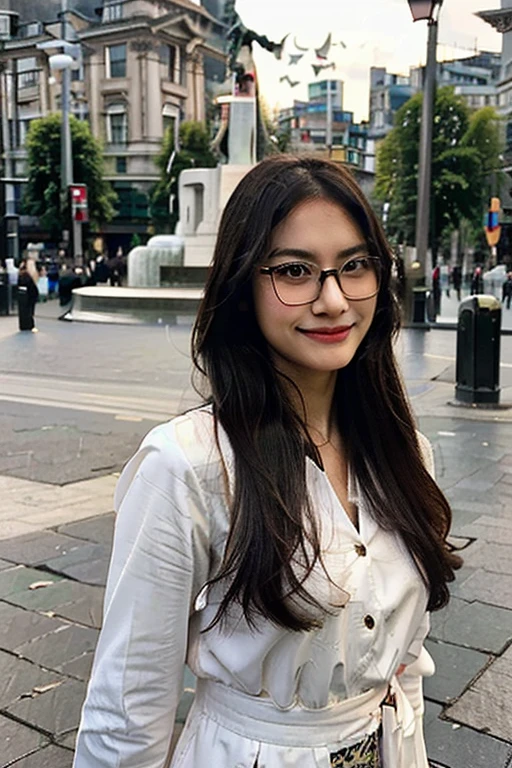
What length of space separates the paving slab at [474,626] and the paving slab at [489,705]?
0.20 meters

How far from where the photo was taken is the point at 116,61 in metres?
55.9

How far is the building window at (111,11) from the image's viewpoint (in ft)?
189

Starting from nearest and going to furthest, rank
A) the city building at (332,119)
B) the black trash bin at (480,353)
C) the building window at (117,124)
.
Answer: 1. the black trash bin at (480,353)
2. the building window at (117,124)
3. the city building at (332,119)

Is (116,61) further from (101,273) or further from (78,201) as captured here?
(78,201)

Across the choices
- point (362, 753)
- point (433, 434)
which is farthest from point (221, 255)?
point (433, 434)

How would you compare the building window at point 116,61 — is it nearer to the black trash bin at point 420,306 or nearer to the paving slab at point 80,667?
the black trash bin at point 420,306

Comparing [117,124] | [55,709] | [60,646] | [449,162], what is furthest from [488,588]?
[117,124]

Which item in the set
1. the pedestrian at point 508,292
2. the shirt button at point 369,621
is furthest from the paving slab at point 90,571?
the pedestrian at point 508,292

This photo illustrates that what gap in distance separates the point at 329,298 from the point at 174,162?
50816mm

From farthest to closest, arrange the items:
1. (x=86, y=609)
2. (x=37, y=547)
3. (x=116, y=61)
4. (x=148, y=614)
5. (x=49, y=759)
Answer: (x=116, y=61), (x=37, y=547), (x=86, y=609), (x=49, y=759), (x=148, y=614)

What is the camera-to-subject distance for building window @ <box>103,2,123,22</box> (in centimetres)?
5766

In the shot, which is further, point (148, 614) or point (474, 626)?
point (474, 626)

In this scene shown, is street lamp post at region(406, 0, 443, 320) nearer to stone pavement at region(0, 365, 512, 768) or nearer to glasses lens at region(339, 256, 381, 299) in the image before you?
stone pavement at region(0, 365, 512, 768)

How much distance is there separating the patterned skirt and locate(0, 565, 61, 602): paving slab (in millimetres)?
2663
